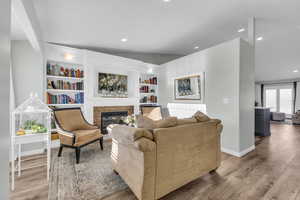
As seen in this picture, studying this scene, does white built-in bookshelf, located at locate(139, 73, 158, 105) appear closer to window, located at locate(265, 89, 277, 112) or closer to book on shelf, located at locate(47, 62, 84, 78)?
book on shelf, located at locate(47, 62, 84, 78)

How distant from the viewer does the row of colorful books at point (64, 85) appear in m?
3.69

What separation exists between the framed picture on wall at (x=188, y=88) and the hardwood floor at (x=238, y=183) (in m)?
1.81

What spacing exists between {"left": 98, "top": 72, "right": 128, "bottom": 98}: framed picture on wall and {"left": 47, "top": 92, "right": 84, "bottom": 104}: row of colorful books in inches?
24.6

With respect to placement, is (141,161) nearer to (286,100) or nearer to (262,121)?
(262,121)

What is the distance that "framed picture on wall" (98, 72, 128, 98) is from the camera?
455cm

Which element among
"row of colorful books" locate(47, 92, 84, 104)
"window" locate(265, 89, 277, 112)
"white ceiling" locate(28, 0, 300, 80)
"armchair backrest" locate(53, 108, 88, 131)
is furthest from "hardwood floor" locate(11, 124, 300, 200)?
"window" locate(265, 89, 277, 112)

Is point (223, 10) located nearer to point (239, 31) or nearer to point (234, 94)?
point (239, 31)

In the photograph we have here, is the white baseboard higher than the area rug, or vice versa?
the white baseboard

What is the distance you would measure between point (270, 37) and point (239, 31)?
135 centimetres

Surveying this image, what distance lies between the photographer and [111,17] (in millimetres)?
2904

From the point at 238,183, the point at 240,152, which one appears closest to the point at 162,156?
the point at 238,183

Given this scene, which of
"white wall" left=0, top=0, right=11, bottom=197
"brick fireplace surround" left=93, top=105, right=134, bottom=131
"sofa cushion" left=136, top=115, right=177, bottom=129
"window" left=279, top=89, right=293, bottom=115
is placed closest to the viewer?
"white wall" left=0, top=0, right=11, bottom=197

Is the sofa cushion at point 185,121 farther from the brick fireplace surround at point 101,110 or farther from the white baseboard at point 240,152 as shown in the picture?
the brick fireplace surround at point 101,110

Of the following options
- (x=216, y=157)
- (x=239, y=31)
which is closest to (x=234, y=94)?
(x=216, y=157)
